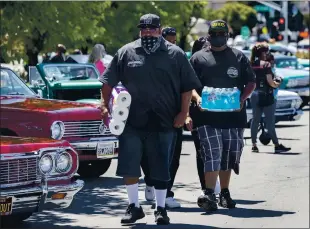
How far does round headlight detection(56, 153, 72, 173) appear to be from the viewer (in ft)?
30.0

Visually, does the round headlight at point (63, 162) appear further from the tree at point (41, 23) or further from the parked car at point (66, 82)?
the tree at point (41, 23)

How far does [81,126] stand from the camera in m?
12.9

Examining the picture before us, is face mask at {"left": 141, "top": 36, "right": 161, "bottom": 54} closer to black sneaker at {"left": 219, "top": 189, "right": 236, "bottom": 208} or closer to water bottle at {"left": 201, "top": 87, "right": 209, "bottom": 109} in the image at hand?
water bottle at {"left": 201, "top": 87, "right": 209, "bottom": 109}

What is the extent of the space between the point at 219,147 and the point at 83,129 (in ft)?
9.70

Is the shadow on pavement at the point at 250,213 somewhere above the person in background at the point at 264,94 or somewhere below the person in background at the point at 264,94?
below

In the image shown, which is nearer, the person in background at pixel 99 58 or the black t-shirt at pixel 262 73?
the black t-shirt at pixel 262 73

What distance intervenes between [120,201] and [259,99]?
6.11 meters

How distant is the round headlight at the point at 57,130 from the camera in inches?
479

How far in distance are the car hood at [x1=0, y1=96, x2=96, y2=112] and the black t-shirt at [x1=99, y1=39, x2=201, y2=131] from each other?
2415 millimetres

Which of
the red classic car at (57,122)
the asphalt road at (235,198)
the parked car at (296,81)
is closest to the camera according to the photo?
the asphalt road at (235,198)

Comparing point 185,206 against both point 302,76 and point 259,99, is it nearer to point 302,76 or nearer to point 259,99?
point 259,99

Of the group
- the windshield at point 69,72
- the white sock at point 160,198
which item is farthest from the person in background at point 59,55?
the white sock at point 160,198

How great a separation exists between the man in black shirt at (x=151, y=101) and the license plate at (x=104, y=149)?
11.6 feet

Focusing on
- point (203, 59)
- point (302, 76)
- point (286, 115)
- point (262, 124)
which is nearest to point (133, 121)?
point (203, 59)
